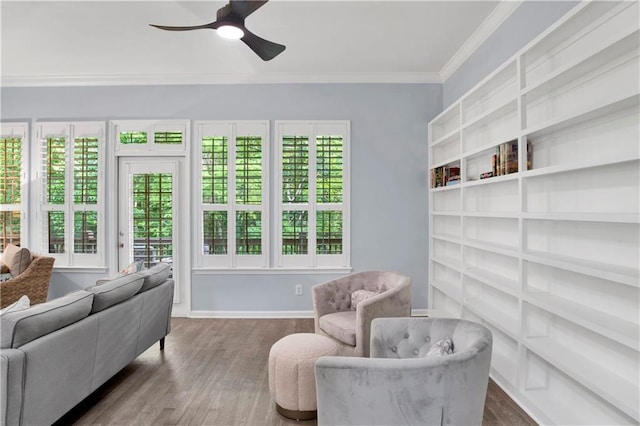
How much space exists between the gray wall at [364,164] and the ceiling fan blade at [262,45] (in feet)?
5.47

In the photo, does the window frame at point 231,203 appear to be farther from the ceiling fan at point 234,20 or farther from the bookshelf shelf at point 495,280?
the bookshelf shelf at point 495,280

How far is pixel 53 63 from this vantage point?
3.92m

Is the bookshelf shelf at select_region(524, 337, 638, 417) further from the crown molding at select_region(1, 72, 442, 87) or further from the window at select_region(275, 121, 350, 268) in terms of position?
the crown molding at select_region(1, 72, 442, 87)

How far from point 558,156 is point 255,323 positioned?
3380mm

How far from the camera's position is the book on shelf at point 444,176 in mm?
3578

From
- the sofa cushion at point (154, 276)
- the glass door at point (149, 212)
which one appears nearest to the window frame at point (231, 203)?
the glass door at point (149, 212)

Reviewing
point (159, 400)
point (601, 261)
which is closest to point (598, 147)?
point (601, 261)

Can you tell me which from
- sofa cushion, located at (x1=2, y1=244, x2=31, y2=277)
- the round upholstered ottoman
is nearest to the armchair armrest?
the round upholstered ottoman

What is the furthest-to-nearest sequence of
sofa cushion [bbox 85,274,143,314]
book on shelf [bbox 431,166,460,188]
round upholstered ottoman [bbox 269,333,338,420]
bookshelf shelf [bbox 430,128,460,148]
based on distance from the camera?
book on shelf [bbox 431,166,460,188], bookshelf shelf [bbox 430,128,460,148], sofa cushion [bbox 85,274,143,314], round upholstered ottoman [bbox 269,333,338,420]

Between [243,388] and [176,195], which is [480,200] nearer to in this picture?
[243,388]

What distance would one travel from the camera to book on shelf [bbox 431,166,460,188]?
3.58 meters

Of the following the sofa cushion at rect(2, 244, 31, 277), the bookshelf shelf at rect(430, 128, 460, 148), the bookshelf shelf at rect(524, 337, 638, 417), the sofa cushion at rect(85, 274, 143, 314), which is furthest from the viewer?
the sofa cushion at rect(2, 244, 31, 277)

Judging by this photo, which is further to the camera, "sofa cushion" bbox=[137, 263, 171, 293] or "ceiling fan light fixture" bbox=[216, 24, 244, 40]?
"sofa cushion" bbox=[137, 263, 171, 293]

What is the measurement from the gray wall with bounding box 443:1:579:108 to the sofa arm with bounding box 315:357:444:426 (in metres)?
2.32
